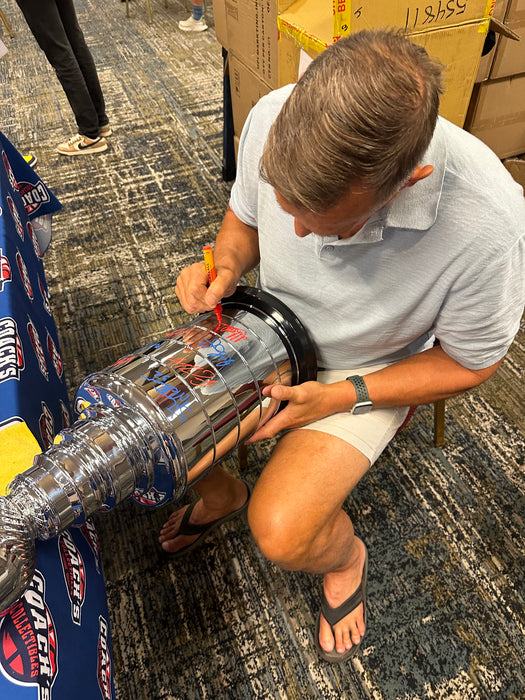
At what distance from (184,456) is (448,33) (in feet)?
4.25

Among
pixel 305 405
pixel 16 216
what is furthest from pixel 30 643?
pixel 16 216

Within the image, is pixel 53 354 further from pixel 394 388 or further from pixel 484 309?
pixel 484 309

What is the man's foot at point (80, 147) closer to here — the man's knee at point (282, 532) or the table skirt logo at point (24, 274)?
the table skirt logo at point (24, 274)

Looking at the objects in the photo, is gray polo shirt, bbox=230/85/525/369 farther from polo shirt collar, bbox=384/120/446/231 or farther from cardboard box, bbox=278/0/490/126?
cardboard box, bbox=278/0/490/126

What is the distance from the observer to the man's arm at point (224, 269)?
862 mm

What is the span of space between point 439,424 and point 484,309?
652mm

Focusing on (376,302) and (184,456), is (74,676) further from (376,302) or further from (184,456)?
(376,302)

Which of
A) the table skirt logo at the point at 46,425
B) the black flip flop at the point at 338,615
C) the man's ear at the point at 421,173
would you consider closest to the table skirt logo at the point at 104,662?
the table skirt logo at the point at 46,425

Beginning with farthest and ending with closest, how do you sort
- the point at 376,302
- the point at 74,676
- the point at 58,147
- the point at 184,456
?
the point at 58,147 < the point at 376,302 < the point at 184,456 < the point at 74,676

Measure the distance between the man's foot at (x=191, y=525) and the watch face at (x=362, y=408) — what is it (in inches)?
18.7

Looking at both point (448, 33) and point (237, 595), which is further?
point (448, 33)

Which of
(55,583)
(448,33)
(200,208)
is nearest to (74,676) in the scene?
(55,583)

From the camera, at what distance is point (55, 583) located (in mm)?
570

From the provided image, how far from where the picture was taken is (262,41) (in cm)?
155
